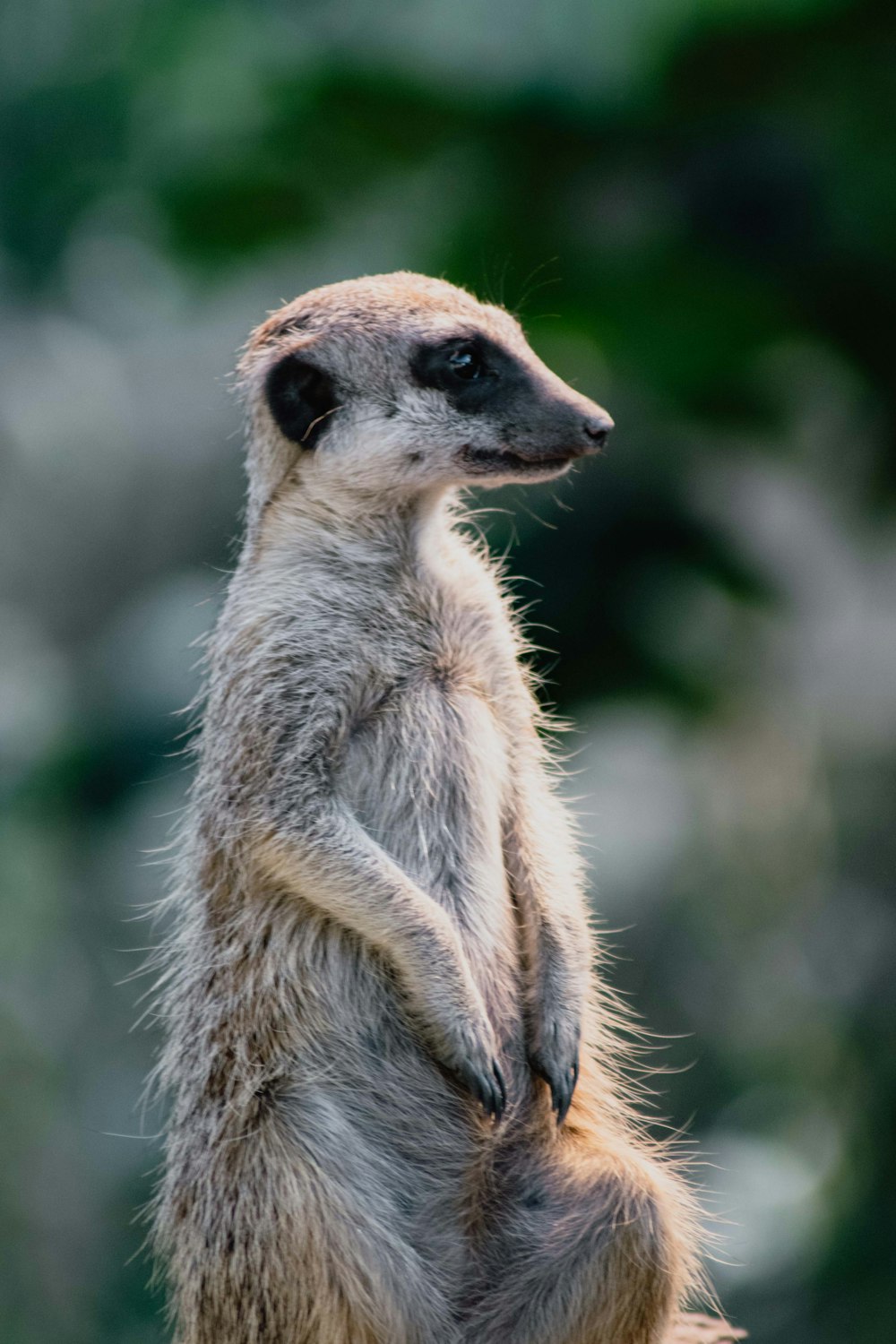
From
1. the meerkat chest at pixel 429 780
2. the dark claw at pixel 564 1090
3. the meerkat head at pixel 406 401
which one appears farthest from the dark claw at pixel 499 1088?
the meerkat head at pixel 406 401

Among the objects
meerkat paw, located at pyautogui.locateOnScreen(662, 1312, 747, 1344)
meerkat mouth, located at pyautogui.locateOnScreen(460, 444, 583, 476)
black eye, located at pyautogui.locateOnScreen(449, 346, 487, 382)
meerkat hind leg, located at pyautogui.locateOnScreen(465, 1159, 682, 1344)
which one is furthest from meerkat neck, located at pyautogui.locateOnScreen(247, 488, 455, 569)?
meerkat paw, located at pyautogui.locateOnScreen(662, 1312, 747, 1344)

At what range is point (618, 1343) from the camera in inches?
97.3

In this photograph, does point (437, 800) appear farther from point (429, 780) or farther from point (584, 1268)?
point (584, 1268)

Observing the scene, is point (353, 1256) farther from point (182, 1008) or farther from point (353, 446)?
point (353, 446)

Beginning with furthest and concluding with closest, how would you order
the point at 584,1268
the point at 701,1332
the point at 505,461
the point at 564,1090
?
the point at 701,1332 < the point at 505,461 < the point at 564,1090 < the point at 584,1268

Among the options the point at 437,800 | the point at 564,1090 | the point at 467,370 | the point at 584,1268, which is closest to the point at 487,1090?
the point at 564,1090

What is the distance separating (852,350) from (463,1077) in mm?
3926

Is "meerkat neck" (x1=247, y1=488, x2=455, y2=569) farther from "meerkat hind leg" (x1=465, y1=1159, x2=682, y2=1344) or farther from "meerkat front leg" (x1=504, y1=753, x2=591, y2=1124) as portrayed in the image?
"meerkat hind leg" (x1=465, y1=1159, x2=682, y2=1344)

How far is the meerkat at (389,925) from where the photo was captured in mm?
2479

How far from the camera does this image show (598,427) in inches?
107

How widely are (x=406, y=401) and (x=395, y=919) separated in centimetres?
95

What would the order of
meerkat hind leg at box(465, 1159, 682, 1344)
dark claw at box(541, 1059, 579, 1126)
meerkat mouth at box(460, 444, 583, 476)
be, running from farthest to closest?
1. meerkat mouth at box(460, 444, 583, 476)
2. dark claw at box(541, 1059, 579, 1126)
3. meerkat hind leg at box(465, 1159, 682, 1344)

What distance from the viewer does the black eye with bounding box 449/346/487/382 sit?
2807 mm

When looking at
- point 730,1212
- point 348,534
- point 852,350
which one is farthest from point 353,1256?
point 852,350
